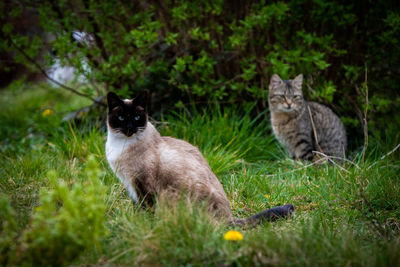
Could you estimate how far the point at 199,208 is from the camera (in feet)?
8.14

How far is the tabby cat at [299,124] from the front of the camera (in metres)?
4.63

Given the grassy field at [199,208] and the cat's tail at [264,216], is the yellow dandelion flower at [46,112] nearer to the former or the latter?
the grassy field at [199,208]

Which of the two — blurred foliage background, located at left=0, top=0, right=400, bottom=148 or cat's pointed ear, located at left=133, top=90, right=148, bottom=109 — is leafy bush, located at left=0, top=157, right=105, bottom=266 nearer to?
cat's pointed ear, located at left=133, top=90, right=148, bottom=109

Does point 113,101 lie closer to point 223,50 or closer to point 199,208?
point 199,208

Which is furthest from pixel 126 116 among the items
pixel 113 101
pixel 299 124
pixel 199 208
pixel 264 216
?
pixel 299 124

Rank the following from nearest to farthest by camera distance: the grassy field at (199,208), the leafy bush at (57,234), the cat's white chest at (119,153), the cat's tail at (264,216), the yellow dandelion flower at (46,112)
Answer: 1. the leafy bush at (57,234)
2. the grassy field at (199,208)
3. the cat's tail at (264,216)
4. the cat's white chest at (119,153)
5. the yellow dandelion flower at (46,112)

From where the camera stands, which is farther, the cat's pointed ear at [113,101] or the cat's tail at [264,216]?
the cat's pointed ear at [113,101]

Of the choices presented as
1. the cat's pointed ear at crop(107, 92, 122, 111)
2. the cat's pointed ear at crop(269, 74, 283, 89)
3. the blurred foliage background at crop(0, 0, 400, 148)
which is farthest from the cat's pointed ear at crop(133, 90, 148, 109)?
the cat's pointed ear at crop(269, 74, 283, 89)

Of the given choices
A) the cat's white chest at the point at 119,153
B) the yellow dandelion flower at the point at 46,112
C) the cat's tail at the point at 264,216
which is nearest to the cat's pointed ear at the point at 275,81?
the cat's tail at the point at 264,216

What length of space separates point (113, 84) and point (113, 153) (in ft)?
7.85

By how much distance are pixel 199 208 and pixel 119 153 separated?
92cm

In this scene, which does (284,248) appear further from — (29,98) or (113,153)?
(29,98)

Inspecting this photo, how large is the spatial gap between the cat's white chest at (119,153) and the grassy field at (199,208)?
14 cm

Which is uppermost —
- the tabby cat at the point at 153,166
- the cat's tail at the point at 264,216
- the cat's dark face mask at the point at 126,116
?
the cat's dark face mask at the point at 126,116
